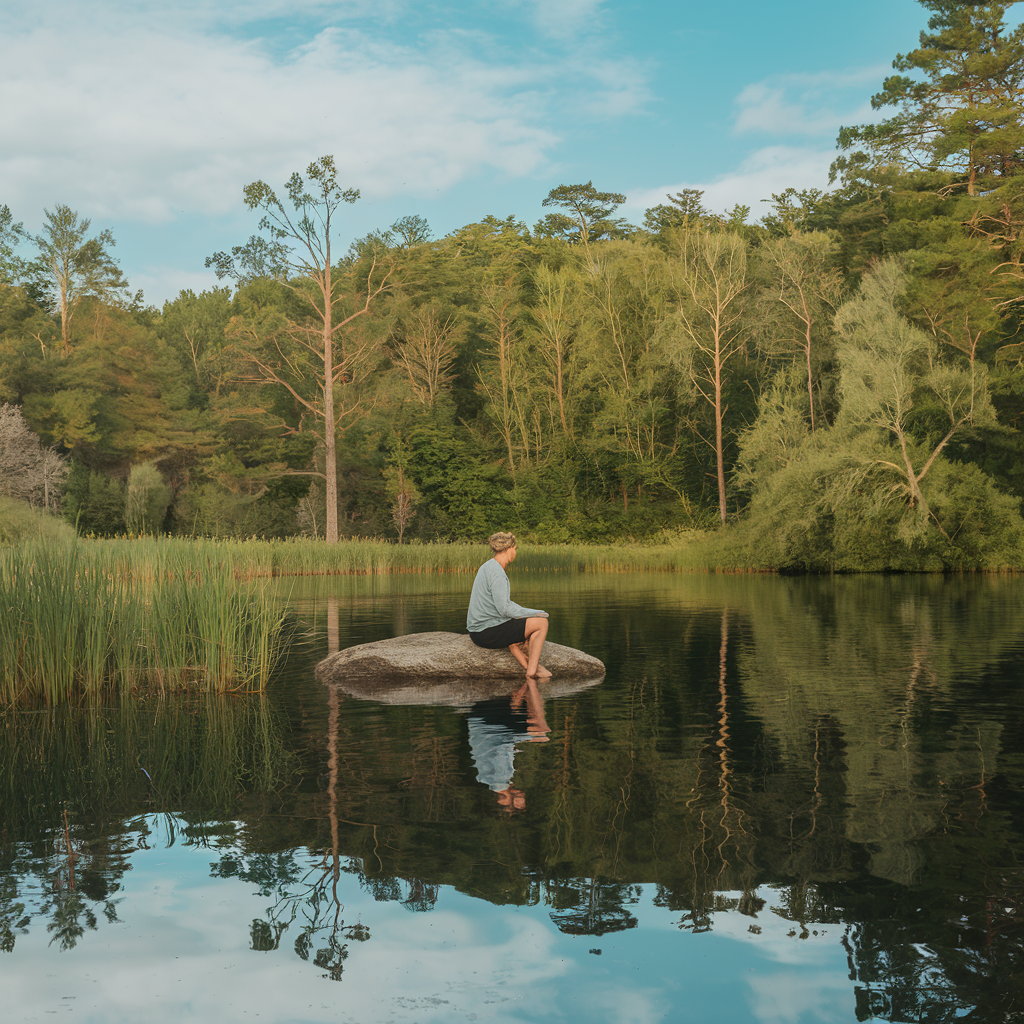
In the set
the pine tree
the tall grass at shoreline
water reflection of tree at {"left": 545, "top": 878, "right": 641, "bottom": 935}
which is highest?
the pine tree

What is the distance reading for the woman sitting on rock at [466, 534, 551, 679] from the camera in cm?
1022

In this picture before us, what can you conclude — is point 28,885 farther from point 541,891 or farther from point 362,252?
point 362,252

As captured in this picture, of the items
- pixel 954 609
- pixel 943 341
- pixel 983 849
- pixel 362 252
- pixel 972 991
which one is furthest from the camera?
pixel 362 252

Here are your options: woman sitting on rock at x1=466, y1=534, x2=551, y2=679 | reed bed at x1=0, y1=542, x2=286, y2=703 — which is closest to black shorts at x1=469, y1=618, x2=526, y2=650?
woman sitting on rock at x1=466, y1=534, x2=551, y2=679

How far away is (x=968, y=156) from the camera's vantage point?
38.0 m

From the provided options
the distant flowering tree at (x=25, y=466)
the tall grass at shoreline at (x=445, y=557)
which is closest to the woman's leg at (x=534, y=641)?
the tall grass at shoreline at (x=445, y=557)

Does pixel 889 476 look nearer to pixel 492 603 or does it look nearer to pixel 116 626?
pixel 492 603

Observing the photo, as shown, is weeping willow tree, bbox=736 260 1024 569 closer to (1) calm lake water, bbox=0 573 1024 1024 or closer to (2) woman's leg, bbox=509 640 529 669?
(1) calm lake water, bbox=0 573 1024 1024

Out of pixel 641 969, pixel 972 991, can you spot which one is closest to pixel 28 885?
pixel 641 969

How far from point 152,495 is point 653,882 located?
46315 mm

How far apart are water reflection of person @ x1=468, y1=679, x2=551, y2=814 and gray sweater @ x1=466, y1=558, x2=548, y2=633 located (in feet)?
2.55

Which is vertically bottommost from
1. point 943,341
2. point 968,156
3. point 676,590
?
point 676,590

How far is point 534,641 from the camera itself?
10.5 m

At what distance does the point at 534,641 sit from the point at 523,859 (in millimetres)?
5584
